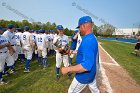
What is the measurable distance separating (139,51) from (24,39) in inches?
599

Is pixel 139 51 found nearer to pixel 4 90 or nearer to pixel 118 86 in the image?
pixel 118 86

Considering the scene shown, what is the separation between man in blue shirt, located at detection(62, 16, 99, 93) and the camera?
354 cm

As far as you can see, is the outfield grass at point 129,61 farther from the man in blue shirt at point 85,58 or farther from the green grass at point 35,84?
the man in blue shirt at point 85,58

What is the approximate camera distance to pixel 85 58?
354 centimetres

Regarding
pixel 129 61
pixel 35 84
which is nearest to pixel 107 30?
pixel 129 61

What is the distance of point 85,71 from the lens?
3807 millimetres

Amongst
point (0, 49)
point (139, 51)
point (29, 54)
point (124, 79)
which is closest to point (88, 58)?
point (0, 49)

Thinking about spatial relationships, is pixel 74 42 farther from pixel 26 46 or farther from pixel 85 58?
pixel 26 46

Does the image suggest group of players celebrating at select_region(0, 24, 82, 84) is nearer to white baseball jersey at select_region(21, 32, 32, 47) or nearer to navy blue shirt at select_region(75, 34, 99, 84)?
white baseball jersey at select_region(21, 32, 32, 47)

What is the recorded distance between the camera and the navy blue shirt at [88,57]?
11.6ft

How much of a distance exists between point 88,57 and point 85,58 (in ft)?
0.18

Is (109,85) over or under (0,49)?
under

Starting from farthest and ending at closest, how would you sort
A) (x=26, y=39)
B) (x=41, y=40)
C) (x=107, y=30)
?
(x=107, y=30) < (x=41, y=40) < (x=26, y=39)

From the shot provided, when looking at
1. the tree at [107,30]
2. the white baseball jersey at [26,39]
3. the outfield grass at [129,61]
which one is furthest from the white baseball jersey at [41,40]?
the tree at [107,30]
